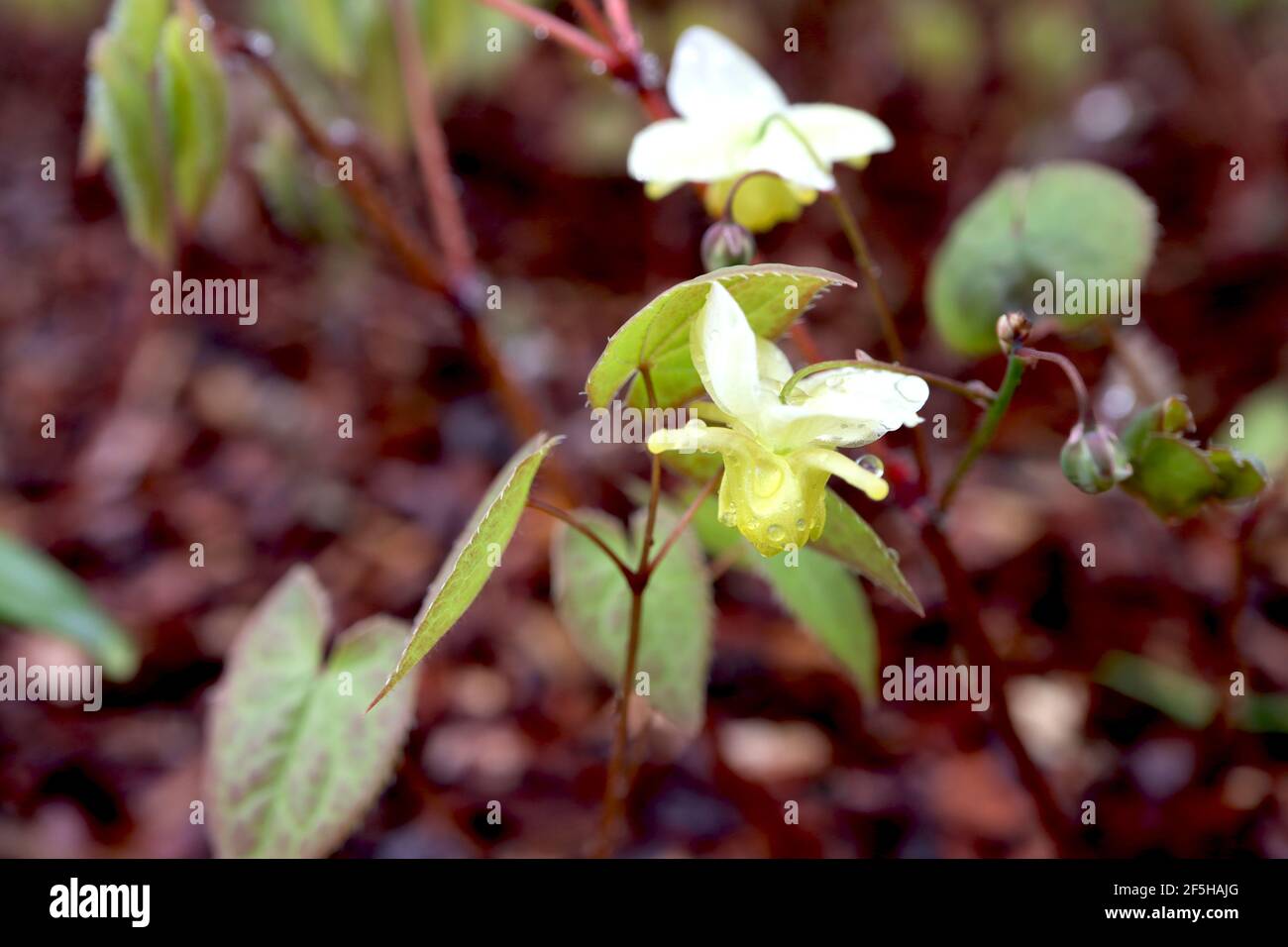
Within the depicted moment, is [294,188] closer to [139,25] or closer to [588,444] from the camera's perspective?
[139,25]

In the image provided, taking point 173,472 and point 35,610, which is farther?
point 173,472

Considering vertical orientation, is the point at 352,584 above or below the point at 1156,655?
above

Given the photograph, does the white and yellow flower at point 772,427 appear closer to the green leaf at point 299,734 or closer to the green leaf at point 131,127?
the green leaf at point 299,734

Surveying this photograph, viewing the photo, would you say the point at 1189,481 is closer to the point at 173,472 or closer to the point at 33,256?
the point at 173,472

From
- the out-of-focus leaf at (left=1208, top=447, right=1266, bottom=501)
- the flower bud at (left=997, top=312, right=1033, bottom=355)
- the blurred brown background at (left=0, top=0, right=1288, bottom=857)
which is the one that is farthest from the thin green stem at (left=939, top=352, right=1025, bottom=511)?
the blurred brown background at (left=0, top=0, right=1288, bottom=857)

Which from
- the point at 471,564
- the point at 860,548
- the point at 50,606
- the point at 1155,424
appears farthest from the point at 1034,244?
the point at 50,606

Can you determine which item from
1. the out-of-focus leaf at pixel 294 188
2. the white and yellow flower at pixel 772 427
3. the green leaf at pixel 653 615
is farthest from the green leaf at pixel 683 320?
the out-of-focus leaf at pixel 294 188
